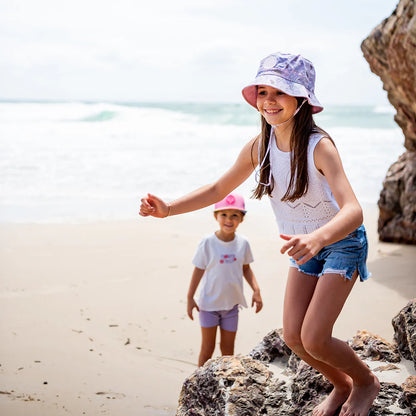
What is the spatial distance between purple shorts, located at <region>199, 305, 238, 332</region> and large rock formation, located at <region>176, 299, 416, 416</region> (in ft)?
3.56

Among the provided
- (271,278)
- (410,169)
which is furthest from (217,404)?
(410,169)

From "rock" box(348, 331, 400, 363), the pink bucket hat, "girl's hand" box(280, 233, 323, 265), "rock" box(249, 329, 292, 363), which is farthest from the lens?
the pink bucket hat

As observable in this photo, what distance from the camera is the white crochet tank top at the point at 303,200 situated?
2.62 m

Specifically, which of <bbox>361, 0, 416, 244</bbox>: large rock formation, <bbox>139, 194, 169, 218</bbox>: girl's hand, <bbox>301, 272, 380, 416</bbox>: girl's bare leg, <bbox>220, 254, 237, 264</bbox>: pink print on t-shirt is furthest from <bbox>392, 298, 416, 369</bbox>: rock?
<bbox>361, 0, 416, 244</bbox>: large rock formation

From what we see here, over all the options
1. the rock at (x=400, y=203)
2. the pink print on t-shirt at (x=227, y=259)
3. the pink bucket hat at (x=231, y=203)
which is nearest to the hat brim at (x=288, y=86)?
the pink bucket hat at (x=231, y=203)

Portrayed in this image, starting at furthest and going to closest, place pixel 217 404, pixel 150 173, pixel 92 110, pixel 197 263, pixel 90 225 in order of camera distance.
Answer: pixel 92 110
pixel 150 173
pixel 90 225
pixel 197 263
pixel 217 404

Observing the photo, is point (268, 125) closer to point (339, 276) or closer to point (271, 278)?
point (339, 276)

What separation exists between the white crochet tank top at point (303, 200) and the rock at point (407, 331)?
2.22 ft

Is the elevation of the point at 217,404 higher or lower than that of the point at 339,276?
lower

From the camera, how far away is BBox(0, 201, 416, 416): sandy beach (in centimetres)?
377

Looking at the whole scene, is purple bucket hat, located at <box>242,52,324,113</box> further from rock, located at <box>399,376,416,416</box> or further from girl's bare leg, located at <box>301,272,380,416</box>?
rock, located at <box>399,376,416,416</box>

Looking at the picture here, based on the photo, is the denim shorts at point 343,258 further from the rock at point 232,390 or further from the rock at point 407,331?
the rock at point 232,390

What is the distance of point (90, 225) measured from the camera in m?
8.43

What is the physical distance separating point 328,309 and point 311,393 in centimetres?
53
